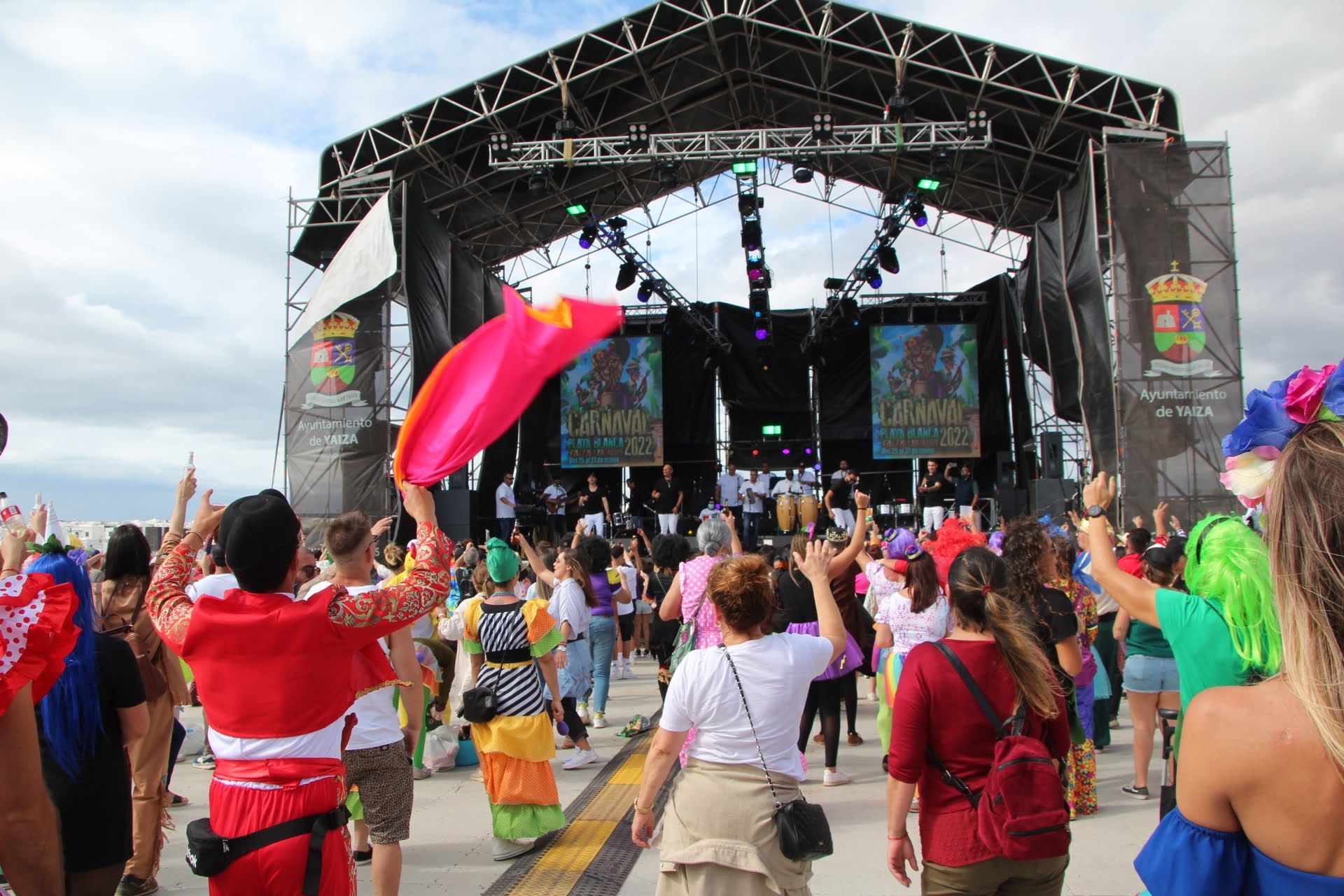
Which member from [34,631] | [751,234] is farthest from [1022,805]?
[751,234]

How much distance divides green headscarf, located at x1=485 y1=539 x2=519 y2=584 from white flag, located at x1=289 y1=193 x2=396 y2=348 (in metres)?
11.1

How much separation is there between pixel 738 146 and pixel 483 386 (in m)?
13.8

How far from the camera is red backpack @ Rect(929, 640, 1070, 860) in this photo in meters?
2.50

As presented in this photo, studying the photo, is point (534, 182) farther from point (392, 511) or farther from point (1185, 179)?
point (1185, 179)

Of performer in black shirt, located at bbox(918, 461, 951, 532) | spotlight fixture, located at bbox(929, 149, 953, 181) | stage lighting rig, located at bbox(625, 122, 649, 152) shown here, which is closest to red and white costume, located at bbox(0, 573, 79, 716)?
stage lighting rig, located at bbox(625, 122, 649, 152)

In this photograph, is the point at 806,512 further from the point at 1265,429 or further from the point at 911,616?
the point at 1265,429

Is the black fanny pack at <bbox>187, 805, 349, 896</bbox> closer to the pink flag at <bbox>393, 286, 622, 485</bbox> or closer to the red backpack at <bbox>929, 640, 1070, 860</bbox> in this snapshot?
the pink flag at <bbox>393, 286, 622, 485</bbox>

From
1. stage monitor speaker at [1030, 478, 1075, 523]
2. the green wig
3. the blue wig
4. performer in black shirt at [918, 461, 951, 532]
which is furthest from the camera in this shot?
performer in black shirt at [918, 461, 951, 532]

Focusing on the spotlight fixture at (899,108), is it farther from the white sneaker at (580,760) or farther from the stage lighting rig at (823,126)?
the white sneaker at (580,760)

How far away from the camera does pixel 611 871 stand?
14.7 feet

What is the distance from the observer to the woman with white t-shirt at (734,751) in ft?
8.79

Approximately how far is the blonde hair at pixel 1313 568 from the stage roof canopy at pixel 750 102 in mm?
15120

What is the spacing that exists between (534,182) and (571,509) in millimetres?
7814

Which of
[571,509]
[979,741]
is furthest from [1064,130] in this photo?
[979,741]
